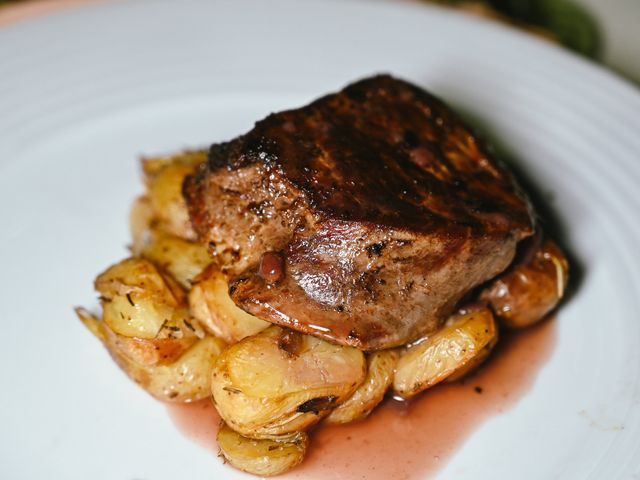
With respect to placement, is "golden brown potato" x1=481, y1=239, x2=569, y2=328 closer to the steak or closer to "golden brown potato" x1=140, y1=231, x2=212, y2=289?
the steak

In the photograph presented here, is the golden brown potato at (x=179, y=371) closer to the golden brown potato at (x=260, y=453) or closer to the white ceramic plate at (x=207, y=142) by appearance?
the white ceramic plate at (x=207, y=142)

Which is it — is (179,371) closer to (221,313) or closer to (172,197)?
(221,313)

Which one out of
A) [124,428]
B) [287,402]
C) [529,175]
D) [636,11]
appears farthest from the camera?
[636,11]

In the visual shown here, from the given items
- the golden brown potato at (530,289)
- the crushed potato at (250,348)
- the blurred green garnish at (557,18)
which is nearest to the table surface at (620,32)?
the blurred green garnish at (557,18)

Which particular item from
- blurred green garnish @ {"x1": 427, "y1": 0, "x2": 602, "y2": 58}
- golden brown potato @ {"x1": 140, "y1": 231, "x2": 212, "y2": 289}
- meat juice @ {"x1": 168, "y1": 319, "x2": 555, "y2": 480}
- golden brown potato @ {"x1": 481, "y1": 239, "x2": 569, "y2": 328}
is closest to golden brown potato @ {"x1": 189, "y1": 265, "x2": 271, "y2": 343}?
golden brown potato @ {"x1": 140, "y1": 231, "x2": 212, "y2": 289}

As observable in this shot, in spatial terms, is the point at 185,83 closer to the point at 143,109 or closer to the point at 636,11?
the point at 143,109

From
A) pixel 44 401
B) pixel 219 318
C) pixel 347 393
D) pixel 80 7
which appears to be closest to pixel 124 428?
pixel 44 401
